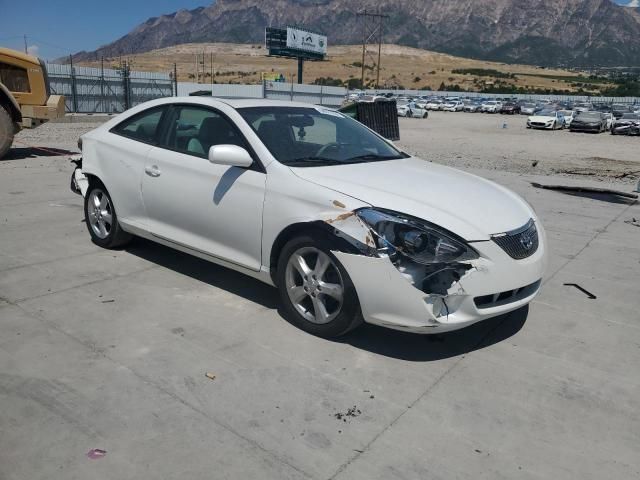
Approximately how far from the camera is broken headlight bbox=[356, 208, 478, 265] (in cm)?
354

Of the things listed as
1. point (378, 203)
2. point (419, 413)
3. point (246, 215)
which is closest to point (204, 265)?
point (246, 215)

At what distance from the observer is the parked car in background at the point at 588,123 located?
3497 cm

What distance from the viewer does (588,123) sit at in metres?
35.0

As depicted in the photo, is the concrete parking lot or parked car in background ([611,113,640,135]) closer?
the concrete parking lot

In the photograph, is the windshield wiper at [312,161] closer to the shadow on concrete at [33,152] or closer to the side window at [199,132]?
the side window at [199,132]

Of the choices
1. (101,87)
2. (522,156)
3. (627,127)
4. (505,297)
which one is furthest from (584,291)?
(627,127)

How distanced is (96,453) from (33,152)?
1231 cm

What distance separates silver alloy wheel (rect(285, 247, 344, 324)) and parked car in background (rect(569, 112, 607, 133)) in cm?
3546

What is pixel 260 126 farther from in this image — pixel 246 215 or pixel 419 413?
pixel 419 413

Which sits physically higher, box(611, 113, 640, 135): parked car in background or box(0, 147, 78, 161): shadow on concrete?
box(0, 147, 78, 161): shadow on concrete

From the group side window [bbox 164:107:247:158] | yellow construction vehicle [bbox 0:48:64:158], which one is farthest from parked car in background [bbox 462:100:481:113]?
side window [bbox 164:107:247:158]

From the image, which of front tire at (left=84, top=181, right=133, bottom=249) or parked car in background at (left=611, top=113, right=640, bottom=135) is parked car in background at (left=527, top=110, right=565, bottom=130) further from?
front tire at (left=84, top=181, right=133, bottom=249)

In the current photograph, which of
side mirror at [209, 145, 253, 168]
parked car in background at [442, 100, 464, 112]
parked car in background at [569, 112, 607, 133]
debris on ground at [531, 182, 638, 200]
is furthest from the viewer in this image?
parked car in background at [442, 100, 464, 112]

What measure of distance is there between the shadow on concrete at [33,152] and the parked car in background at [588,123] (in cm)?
3064
